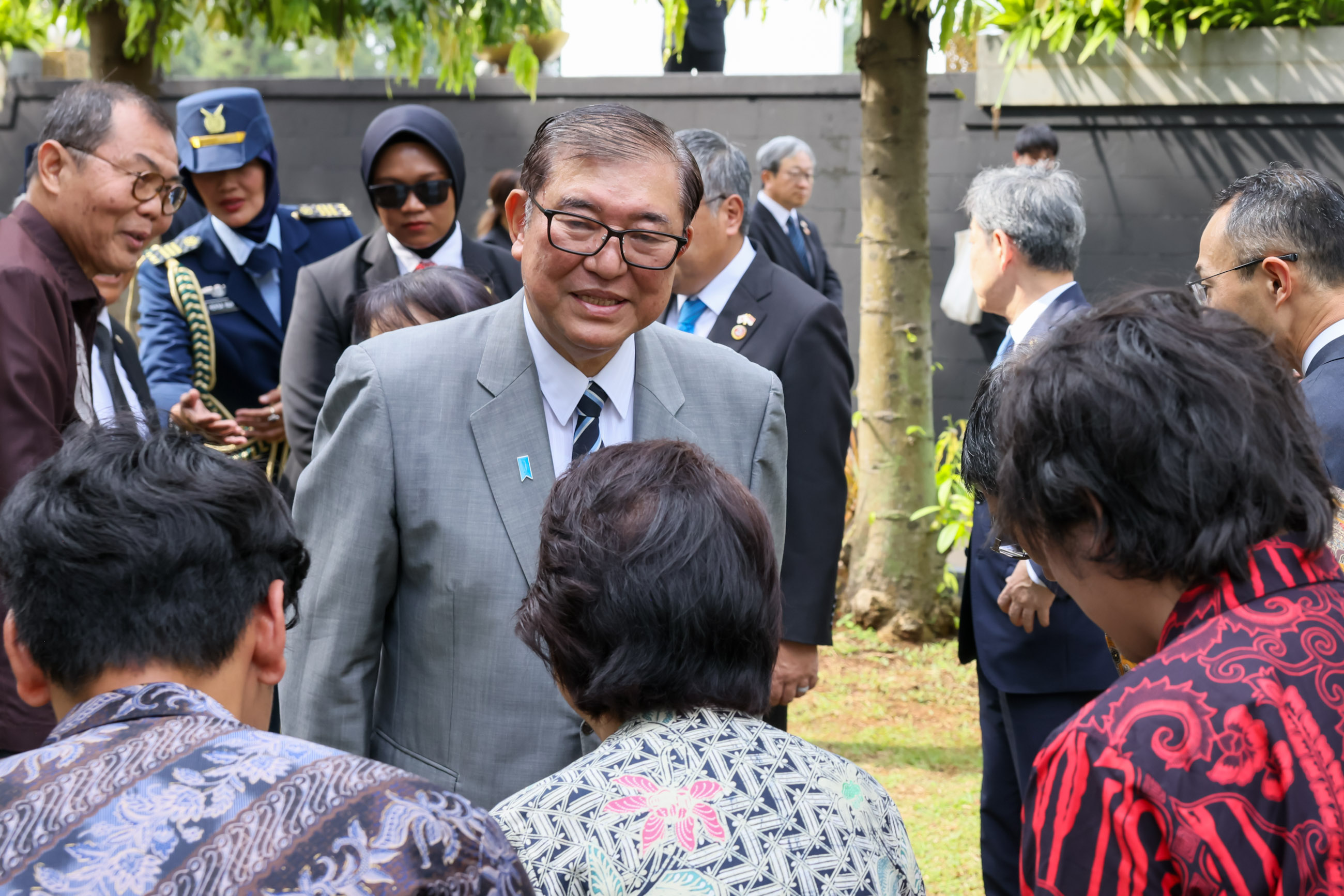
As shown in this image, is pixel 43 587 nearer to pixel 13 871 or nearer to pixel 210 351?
pixel 13 871

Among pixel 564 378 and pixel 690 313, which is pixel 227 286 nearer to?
pixel 690 313

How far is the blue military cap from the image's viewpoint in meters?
4.17

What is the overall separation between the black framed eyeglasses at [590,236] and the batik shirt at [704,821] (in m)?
0.94

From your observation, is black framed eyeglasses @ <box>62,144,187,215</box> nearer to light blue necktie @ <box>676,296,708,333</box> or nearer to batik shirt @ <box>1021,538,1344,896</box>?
light blue necktie @ <box>676,296,708,333</box>

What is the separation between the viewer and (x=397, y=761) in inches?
83.7

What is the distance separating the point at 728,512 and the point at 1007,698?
2219mm

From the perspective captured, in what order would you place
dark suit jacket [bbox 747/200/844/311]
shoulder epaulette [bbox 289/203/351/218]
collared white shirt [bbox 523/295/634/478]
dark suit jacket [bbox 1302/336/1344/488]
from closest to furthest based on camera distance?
collared white shirt [bbox 523/295/634/478] → dark suit jacket [bbox 1302/336/1344/488] → shoulder epaulette [bbox 289/203/351/218] → dark suit jacket [bbox 747/200/844/311]

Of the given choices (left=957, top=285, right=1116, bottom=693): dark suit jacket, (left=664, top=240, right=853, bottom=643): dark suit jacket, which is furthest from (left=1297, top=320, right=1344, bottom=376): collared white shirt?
(left=664, top=240, right=853, bottom=643): dark suit jacket

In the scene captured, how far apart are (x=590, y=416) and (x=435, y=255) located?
1890 millimetres

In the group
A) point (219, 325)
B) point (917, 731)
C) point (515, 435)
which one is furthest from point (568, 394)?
point (917, 731)

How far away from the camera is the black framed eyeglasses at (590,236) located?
210 cm

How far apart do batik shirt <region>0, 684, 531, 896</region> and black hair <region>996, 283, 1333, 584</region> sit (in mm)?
697

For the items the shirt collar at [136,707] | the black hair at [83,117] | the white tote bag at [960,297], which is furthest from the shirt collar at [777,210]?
the shirt collar at [136,707]

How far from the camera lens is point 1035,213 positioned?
11.5 ft
